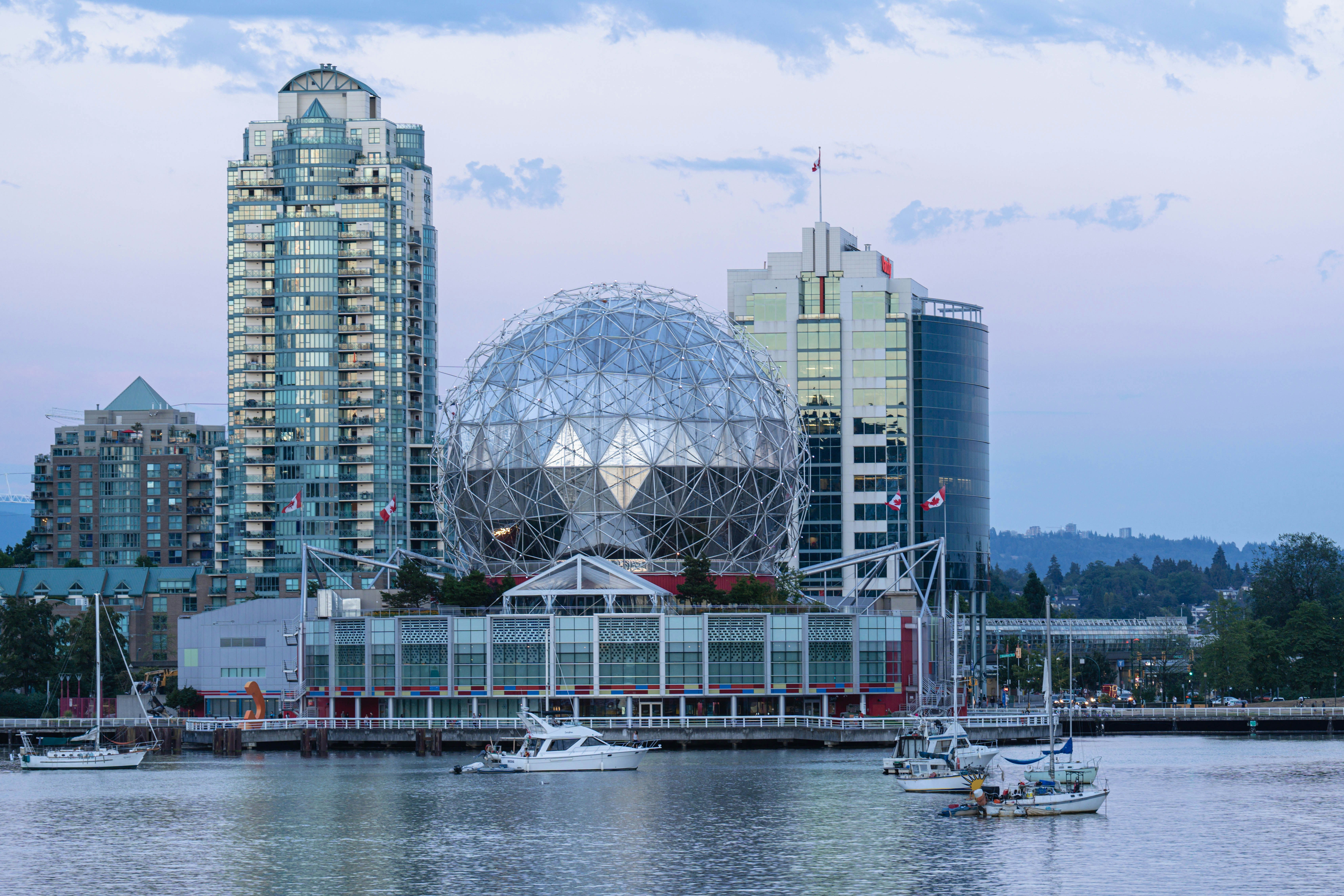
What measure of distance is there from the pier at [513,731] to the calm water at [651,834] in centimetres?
1377

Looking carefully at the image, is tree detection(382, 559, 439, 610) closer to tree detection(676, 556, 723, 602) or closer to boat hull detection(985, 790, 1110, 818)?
tree detection(676, 556, 723, 602)

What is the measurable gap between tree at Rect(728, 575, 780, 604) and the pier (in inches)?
397

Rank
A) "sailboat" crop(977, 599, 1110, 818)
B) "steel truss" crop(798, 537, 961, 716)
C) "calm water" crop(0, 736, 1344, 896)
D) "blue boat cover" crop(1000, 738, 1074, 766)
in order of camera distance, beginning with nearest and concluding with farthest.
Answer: "calm water" crop(0, 736, 1344, 896)
"sailboat" crop(977, 599, 1110, 818)
"blue boat cover" crop(1000, 738, 1074, 766)
"steel truss" crop(798, 537, 961, 716)

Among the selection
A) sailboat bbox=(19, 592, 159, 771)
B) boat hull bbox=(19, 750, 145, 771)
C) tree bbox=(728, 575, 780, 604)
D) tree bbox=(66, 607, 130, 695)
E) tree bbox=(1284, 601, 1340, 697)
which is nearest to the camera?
boat hull bbox=(19, 750, 145, 771)

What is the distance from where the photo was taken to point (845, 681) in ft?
454

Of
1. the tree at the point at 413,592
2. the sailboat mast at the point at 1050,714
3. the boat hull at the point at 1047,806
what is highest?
the tree at the point at 413,592

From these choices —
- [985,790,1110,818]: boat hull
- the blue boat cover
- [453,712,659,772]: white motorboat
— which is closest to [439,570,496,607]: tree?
[453,712,659,772]: white motorboat

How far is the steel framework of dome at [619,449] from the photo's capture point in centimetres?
14662

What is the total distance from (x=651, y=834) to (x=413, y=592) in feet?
234

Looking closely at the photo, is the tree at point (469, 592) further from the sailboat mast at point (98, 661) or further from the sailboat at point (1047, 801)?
the sailboat at point (1047, 801)

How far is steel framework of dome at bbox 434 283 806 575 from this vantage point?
146625 mm

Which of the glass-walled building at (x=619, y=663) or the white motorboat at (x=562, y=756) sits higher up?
the glass-walled building at (x=619, y=663)

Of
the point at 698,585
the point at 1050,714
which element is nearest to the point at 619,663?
the point at 698,585

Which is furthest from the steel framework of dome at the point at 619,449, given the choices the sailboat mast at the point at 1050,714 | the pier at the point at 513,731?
the sailboat mast at the point at 1050,714
